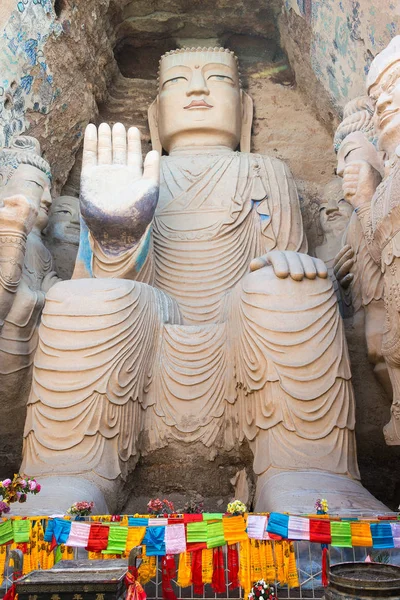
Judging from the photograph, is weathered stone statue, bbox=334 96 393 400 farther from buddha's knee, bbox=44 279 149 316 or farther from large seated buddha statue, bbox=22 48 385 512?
buddha's knee, bbox=44 279 149 316

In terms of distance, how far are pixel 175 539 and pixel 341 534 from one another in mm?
539

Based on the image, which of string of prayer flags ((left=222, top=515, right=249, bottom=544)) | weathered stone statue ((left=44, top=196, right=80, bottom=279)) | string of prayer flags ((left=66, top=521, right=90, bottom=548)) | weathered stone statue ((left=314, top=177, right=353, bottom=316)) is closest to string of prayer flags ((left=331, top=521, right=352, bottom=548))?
string of prayer flags ((left=222, top=515, right=249, bottom=544))

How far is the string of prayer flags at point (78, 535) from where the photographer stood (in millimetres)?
2318

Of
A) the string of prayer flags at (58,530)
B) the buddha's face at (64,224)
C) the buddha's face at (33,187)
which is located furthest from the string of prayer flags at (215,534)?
the buddha's face at (64,224)

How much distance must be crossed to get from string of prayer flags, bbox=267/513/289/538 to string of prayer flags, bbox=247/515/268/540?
0.06ft

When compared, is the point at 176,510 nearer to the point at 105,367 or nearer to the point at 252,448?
the point at 252,448

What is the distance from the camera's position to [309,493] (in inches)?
116

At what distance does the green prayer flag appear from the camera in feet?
7.77

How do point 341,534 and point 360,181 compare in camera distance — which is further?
point 360,181

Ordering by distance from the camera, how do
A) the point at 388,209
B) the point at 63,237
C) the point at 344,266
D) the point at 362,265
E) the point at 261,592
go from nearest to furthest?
the point at 261,592 < the point at 388,209 < the point at 362,265 < the point at 344,266 < the point at 63,237

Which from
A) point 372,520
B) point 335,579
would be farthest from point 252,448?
point 335,579

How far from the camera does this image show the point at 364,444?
3.95 m

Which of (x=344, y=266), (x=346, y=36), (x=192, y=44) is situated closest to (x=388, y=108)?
(x=344, y=266)

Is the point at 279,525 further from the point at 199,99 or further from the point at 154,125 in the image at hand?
the point at 154,125
